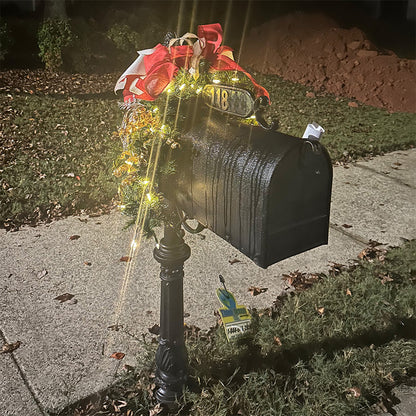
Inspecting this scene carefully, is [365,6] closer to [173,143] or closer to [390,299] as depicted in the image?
[390,299]

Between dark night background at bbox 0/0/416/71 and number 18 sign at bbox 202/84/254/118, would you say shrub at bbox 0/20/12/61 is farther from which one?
number 18 sign at bbox 202/84/254/118

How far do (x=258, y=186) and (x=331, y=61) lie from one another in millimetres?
10838

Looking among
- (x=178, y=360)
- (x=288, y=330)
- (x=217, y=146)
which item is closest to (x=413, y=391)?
(x=288, y=330)

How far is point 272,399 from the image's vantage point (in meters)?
2.82

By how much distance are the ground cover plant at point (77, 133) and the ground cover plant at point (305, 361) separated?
4.55 feet

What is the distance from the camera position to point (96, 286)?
3.85m

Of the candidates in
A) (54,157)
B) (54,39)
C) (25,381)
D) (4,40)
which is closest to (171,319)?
(25,381)

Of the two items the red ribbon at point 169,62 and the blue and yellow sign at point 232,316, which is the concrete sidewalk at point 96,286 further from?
the red ribbon at point 169,62

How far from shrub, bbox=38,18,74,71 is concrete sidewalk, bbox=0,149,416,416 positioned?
23.3ft

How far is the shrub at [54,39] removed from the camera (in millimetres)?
10797

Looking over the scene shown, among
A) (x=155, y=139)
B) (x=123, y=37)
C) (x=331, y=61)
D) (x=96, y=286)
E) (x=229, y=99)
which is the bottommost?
(x=96, y=286)

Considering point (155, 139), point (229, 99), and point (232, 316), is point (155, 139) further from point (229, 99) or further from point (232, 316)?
point (232, 316)

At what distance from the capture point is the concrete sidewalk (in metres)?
2.97

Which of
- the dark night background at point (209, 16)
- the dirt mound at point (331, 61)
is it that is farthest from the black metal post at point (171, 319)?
the dark night background at point (209, 16)
